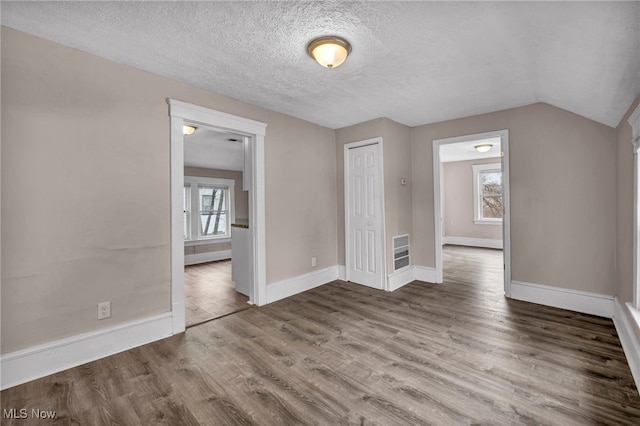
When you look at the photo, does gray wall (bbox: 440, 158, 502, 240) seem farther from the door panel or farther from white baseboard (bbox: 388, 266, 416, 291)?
the door panel

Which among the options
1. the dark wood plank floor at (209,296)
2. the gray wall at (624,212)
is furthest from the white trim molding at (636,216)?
the dark wood plank floor at (209,296)

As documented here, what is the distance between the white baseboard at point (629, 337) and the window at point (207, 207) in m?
6.75

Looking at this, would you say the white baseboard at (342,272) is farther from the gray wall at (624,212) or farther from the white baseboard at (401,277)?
the gray wall at (624,212)

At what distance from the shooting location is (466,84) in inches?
111

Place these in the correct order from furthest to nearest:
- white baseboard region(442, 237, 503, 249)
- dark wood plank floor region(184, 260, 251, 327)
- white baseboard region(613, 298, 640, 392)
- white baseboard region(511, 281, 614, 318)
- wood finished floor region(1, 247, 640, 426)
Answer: white baseboard region(442, 237, 503, 249) < dark wood plank floor region(184, 260, 251, 327) < white baseboard region(511, 281, 614, 318) < white baseboard region(613, 298, 640, 392) < wood finished floor region(1, 247, 640, 426)

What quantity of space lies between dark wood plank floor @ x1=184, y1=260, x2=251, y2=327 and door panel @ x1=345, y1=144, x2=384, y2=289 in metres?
1.71

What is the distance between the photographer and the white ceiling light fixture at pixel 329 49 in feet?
6.66

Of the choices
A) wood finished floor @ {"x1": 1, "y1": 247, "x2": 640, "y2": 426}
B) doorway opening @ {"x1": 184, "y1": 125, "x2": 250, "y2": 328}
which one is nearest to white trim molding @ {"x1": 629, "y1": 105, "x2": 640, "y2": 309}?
wood finished floor @ {"x1": 1, "y1": 247, "x2": 640, "y2": 426}

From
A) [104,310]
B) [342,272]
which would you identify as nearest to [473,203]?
[342,272]

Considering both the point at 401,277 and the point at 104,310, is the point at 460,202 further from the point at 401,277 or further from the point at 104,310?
the point at 104,310

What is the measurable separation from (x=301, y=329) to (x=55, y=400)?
1.81m

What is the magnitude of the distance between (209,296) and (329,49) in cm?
336

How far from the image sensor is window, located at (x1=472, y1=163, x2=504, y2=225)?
7.54 m

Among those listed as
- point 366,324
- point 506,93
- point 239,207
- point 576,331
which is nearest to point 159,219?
point 366,324
